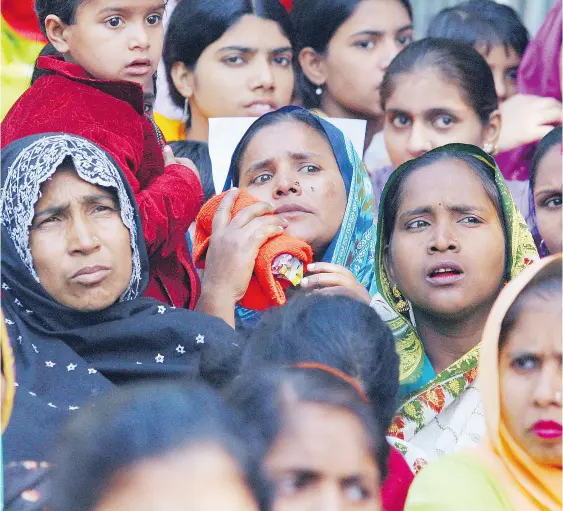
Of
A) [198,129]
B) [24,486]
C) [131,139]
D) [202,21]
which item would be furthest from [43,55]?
[24,486]

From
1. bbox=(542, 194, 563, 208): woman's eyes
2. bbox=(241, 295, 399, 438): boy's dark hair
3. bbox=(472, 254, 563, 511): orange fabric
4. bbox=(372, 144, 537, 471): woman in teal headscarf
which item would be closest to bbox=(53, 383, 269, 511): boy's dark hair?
bbox=(241, 295, 399, 438): boy's dark hair

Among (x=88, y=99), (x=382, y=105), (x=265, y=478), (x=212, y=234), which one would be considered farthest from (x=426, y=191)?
(x=265, y=478)

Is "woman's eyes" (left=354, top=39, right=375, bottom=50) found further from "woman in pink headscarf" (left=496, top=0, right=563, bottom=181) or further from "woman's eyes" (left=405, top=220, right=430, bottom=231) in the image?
"woman's eyes" (left=405, top=220, right=430, bottom=231)

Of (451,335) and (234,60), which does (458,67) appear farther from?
(451,335)

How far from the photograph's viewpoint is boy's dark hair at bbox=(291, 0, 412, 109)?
4.88m

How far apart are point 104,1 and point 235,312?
93 centimetres

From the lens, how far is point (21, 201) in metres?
2.93

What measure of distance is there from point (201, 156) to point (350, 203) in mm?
738

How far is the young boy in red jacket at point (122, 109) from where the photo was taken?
332 cm

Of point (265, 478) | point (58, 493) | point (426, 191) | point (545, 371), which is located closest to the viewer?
point (58, 493)

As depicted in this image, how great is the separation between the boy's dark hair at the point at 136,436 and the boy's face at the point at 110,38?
1.80m

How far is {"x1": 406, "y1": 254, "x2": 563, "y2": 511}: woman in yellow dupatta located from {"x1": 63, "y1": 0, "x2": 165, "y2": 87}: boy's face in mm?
1457

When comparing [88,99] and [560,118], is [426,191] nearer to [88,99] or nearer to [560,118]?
[88,99]

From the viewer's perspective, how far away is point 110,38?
347cm
